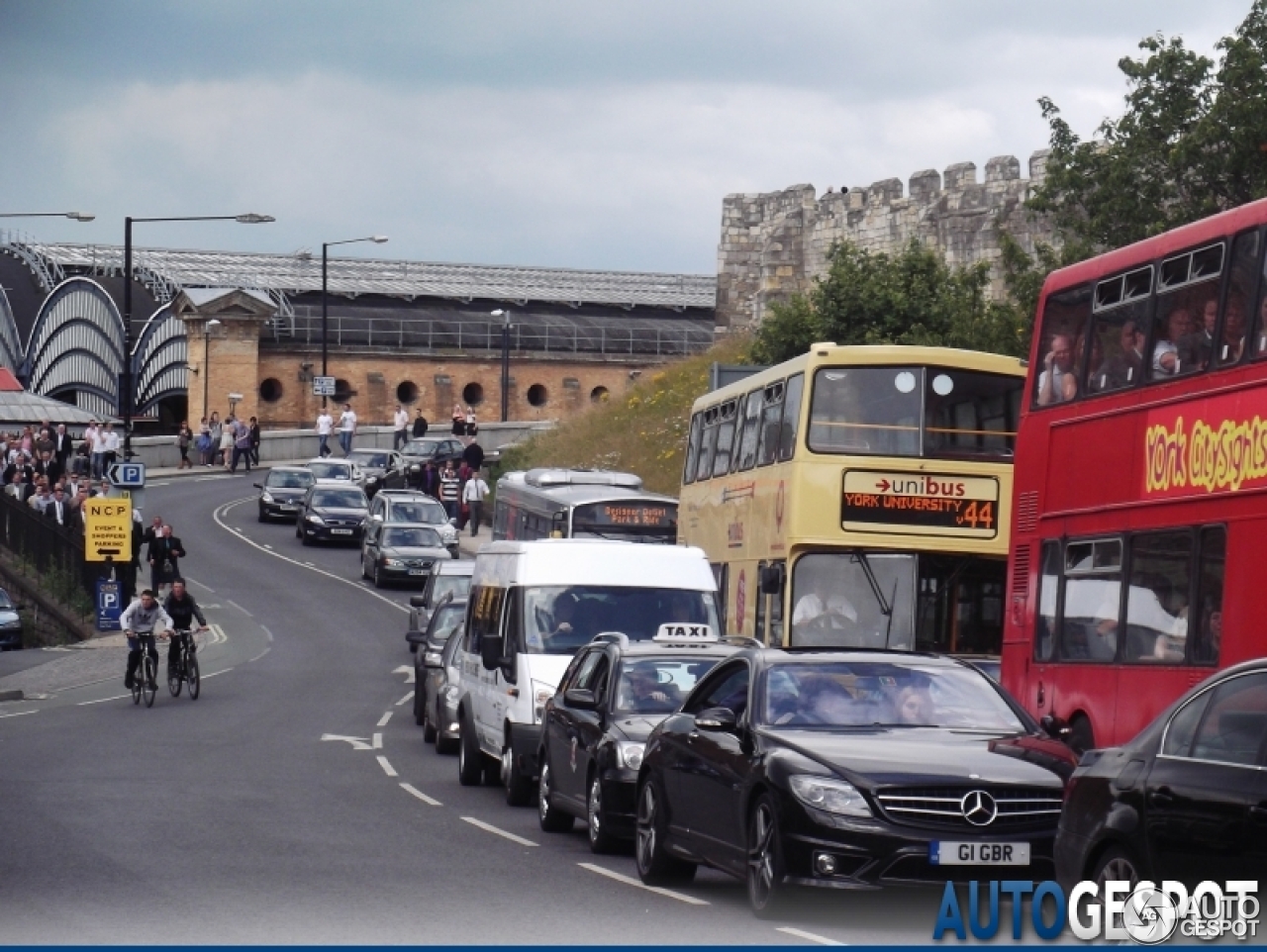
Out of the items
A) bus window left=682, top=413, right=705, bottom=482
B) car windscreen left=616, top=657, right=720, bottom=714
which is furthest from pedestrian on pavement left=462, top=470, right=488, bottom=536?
car windscreen left=616, top=657, right=720, bottom=714

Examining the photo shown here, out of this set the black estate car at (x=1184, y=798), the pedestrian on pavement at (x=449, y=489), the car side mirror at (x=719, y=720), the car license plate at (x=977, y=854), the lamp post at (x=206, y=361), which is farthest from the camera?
the lamp post at (x=206, y=361)

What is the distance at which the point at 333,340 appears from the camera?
9225 cm

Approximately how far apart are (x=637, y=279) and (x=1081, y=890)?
105 metres

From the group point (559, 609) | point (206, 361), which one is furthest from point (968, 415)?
→ point (206, 361)

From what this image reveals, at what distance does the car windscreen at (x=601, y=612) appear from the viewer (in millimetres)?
19266

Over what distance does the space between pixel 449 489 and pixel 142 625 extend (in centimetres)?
2995

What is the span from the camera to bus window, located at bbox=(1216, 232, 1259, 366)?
14406mm

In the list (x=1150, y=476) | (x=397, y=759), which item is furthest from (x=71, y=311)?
(x=1150, y=476)

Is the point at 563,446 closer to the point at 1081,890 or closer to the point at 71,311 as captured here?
the point at 71,311

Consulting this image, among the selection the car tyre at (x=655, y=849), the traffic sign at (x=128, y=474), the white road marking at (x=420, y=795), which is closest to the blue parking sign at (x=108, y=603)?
the traffic sign at (x=128, y=474)

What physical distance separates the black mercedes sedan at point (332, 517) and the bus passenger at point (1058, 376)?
125 ft

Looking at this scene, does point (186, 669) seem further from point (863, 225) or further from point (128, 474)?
point (863, 225)

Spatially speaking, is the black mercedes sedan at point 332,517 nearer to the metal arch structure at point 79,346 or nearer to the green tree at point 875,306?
the green tree at point 875,306

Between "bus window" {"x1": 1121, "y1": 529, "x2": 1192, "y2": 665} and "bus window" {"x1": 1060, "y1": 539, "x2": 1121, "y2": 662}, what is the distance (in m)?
0.28
